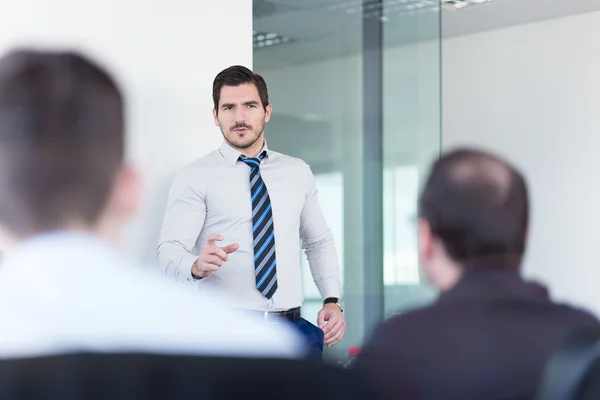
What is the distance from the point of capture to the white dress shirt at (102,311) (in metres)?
Answer: 0.83

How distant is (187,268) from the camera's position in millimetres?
3461

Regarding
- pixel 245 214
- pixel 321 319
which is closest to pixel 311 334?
pixel 321 319

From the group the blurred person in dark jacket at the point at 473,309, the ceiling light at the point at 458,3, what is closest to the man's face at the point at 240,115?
the blurred person in dark jacket at the point at 473,309

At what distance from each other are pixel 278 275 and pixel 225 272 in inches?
8.4

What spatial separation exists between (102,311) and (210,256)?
7.31ft

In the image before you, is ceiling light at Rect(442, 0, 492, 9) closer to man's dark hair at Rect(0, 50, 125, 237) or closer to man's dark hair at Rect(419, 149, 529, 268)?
man's dark hair at Rect(419, 149, 529, 268)

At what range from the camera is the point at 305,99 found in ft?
16.3

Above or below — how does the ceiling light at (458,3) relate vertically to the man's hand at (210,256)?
above

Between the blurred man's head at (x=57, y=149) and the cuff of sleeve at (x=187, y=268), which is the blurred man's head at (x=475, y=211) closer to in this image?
the blurred man's head at (x=57, y=149)

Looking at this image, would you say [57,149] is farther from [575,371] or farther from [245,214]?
[245,214]

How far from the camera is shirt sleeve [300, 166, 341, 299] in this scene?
4004 millimetres

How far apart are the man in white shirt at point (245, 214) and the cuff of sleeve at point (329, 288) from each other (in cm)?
9

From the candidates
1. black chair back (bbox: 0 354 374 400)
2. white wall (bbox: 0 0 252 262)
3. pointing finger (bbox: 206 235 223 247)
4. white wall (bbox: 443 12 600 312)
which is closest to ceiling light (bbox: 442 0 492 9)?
white wall (bbox: 443 12 600 312)

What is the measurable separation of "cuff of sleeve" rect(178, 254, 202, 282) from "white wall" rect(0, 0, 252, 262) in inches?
14.7
